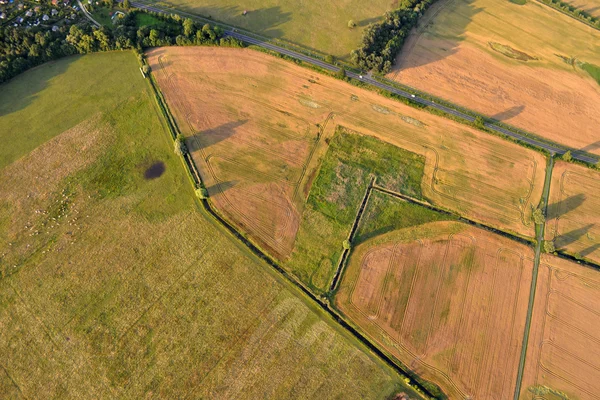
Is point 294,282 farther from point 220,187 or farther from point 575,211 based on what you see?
point 575,211

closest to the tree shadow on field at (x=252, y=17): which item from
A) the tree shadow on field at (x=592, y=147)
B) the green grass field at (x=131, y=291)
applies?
the green grass field at (x=131, y=291)

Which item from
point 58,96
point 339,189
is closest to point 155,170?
point 58,96

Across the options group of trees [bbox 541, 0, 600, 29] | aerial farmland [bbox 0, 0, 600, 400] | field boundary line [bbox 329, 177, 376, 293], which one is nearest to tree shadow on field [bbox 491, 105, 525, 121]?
aerial farmland [bbox 0, 0, 600, 400]

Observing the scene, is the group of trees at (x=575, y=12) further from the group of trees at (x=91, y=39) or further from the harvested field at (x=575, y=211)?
the group of trees at (x=91, y=39)


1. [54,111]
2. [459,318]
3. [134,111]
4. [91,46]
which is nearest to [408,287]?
[459,318]

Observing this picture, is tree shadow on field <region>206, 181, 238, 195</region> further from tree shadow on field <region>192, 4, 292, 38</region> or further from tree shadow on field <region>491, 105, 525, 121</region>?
tree shadow on field <region>491, 105, 525, 121</region>

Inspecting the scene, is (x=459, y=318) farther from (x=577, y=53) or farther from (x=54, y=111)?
(x=54, y=111)
